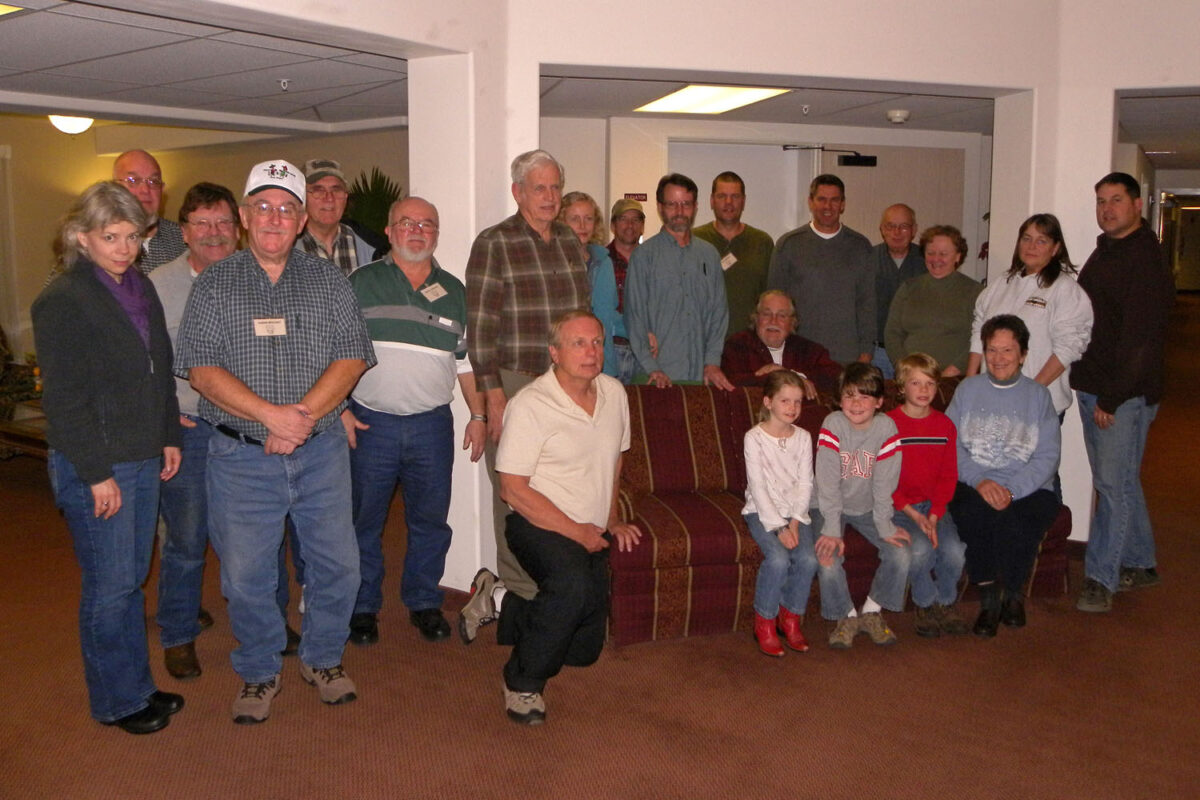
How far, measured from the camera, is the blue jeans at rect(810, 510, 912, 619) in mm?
3895

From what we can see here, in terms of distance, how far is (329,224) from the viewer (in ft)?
13.0

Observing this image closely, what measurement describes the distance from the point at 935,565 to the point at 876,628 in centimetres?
37

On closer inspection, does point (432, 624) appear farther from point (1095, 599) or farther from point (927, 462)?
point (1095, 599)

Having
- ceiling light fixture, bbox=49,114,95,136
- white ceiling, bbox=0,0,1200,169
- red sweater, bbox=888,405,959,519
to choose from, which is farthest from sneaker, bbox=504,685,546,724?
ceiling light fixture, bbox=49,114,95,136

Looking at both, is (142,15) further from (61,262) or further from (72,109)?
(72,109)

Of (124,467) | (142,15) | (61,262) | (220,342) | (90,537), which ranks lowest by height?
(90,537)

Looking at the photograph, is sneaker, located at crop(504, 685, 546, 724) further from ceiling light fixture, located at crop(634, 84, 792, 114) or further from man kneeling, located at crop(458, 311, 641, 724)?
ceiling light fixture, located at crop(634, 84, 792, 114)

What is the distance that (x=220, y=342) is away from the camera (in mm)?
3033

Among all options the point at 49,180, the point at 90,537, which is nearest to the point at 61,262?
the point at 90,537

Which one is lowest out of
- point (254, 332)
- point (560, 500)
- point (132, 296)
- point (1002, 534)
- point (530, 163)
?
point (1002, 534)

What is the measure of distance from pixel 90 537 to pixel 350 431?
37.0 inches

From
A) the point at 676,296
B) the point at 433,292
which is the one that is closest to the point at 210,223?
the point at 433,292

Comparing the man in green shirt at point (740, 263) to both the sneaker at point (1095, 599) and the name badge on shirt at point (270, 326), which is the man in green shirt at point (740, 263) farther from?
the name badge on shirt at point (270, 326)

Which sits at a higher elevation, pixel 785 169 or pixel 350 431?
pixel 785 169
